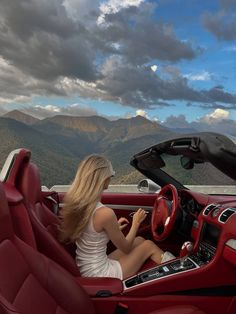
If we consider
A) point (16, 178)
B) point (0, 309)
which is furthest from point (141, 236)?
point (0, 309)

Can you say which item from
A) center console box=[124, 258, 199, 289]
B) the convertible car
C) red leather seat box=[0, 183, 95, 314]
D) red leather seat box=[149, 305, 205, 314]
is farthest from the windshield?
red leather seat box=[0, 183, 95, 314]

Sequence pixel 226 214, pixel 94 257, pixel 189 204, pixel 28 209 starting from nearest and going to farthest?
1. pixel 28 209
2. pixel 226 214
3. pixel 94 257
4. pixel 189 204

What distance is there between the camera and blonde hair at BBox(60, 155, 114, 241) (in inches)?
118

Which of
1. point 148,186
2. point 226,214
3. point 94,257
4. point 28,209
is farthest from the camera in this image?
point 148,186

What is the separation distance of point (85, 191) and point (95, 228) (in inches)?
11.1

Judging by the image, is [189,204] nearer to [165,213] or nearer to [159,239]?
[165,213]

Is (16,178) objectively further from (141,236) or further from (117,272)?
(141,236)

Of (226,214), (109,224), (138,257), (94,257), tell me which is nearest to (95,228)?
(109,224)

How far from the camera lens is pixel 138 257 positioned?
10.8ft

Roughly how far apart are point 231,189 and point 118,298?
75.9 inches

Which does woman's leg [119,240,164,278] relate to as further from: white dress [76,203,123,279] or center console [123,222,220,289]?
center console [123,222,220,289]

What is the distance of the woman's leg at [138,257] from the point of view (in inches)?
127

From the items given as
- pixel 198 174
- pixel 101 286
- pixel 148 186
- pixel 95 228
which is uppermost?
pixel 198 174

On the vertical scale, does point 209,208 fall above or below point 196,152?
below
